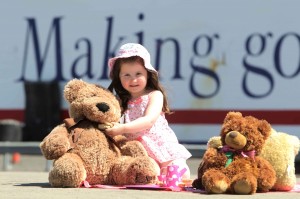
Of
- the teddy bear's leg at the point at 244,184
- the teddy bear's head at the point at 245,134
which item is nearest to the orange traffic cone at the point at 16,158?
the teddy bear's head at the point at 245,134

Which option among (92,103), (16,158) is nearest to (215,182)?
(92,103)

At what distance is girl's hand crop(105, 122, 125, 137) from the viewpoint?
498 centimetres

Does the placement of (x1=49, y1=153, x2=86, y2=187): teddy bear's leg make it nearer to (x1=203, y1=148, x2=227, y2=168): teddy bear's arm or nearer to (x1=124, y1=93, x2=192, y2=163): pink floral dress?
(x1=124, y1=93, x2=192, y2=163): pink floral dress

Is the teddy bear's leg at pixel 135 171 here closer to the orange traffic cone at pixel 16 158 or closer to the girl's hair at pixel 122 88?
the girl's hair at pixel 122 88

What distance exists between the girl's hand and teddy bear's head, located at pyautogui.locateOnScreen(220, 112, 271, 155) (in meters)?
0.54

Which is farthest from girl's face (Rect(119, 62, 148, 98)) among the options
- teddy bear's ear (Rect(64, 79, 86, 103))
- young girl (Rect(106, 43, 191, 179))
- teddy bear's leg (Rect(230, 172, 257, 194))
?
teddy bear's leg (Rect(230, 172, 257, 194))

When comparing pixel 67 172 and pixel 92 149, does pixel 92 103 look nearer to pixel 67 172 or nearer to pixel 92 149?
pixel 92 149

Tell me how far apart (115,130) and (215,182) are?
673mm

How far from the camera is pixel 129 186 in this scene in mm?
4793

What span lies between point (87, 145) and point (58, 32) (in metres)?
3.64

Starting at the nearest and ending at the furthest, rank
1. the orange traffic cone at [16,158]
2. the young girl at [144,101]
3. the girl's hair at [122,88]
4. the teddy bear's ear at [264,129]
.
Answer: the teddy bear's ear at [264,129] < the young girl at [144,101] < the girl's hair at [122,88] < the orange traffic cone at [16,158]

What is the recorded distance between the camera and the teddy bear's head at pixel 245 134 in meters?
4.66

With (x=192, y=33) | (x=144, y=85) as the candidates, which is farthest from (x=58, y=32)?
(x=144, y=85)

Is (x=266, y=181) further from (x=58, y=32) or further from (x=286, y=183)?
(x=58, y=32)
